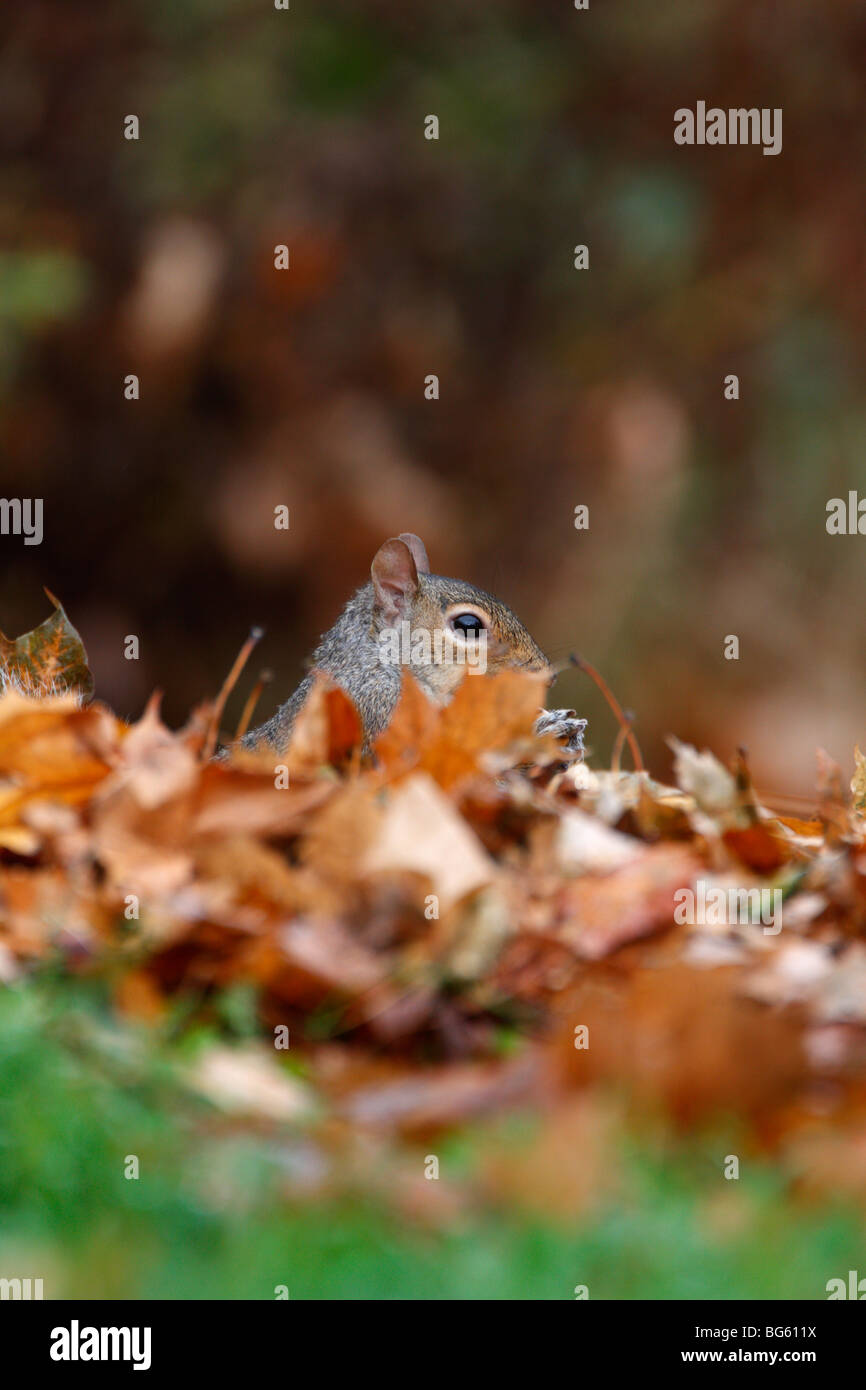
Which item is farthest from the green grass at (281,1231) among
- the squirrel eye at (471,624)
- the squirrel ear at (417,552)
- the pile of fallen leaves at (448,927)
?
the squirrel ear at (417,552)

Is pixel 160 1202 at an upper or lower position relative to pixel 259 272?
lower

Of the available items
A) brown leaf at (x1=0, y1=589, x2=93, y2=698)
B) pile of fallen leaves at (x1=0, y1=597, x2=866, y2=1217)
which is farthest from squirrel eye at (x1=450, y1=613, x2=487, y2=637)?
pile of fallen leaves at (x1=0, y1=597, x2=866, y2=1217)

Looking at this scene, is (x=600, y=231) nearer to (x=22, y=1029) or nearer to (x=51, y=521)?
(x=51, y=521)

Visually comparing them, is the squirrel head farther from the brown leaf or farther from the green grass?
the green grass

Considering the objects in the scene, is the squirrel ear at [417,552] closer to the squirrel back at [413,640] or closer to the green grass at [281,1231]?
the squirrel back at [413,640]

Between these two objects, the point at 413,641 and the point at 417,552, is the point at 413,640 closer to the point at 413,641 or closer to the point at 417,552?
the point at 413,641

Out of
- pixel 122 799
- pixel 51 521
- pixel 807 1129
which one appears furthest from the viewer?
pixel 51 521

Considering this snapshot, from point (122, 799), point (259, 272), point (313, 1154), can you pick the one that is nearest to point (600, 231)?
point (259, 272)

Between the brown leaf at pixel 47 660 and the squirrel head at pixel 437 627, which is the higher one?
the squirrel head at pixel 437 627
